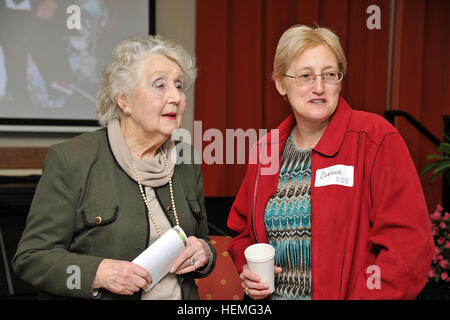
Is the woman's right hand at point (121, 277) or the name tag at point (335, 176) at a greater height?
the name tag at point (335, 176)

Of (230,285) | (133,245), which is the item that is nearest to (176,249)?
(133,245)

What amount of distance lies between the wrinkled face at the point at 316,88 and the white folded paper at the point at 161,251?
0.61 meters

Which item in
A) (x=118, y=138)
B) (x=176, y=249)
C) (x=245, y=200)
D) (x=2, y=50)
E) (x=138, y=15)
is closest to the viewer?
(x=176, y=249)

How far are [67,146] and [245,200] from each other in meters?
0.70

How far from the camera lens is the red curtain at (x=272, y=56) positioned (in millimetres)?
5465

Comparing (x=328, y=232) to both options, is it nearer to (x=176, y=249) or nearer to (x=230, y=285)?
(x=176, y=249)

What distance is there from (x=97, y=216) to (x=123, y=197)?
11cm

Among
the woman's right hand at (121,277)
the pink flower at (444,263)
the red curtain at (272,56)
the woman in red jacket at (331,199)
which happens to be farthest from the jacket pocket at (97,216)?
the red curtain at (272,56)

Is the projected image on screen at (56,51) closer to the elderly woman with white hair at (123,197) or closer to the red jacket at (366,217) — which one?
the elderly woman with white hair at (123,197)

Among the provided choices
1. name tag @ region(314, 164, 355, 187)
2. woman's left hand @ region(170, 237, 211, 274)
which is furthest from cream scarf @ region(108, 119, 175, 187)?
name tag @ region(314, 164, 355, 187)

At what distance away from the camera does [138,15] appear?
5.21m

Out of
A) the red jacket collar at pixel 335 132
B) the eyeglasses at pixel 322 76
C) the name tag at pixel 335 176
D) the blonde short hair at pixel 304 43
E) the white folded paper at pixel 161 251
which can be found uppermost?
the blonde short hair at pixel 304 43

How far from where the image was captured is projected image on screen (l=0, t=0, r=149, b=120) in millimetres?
4828

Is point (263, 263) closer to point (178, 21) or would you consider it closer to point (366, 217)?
point (366, 217)
